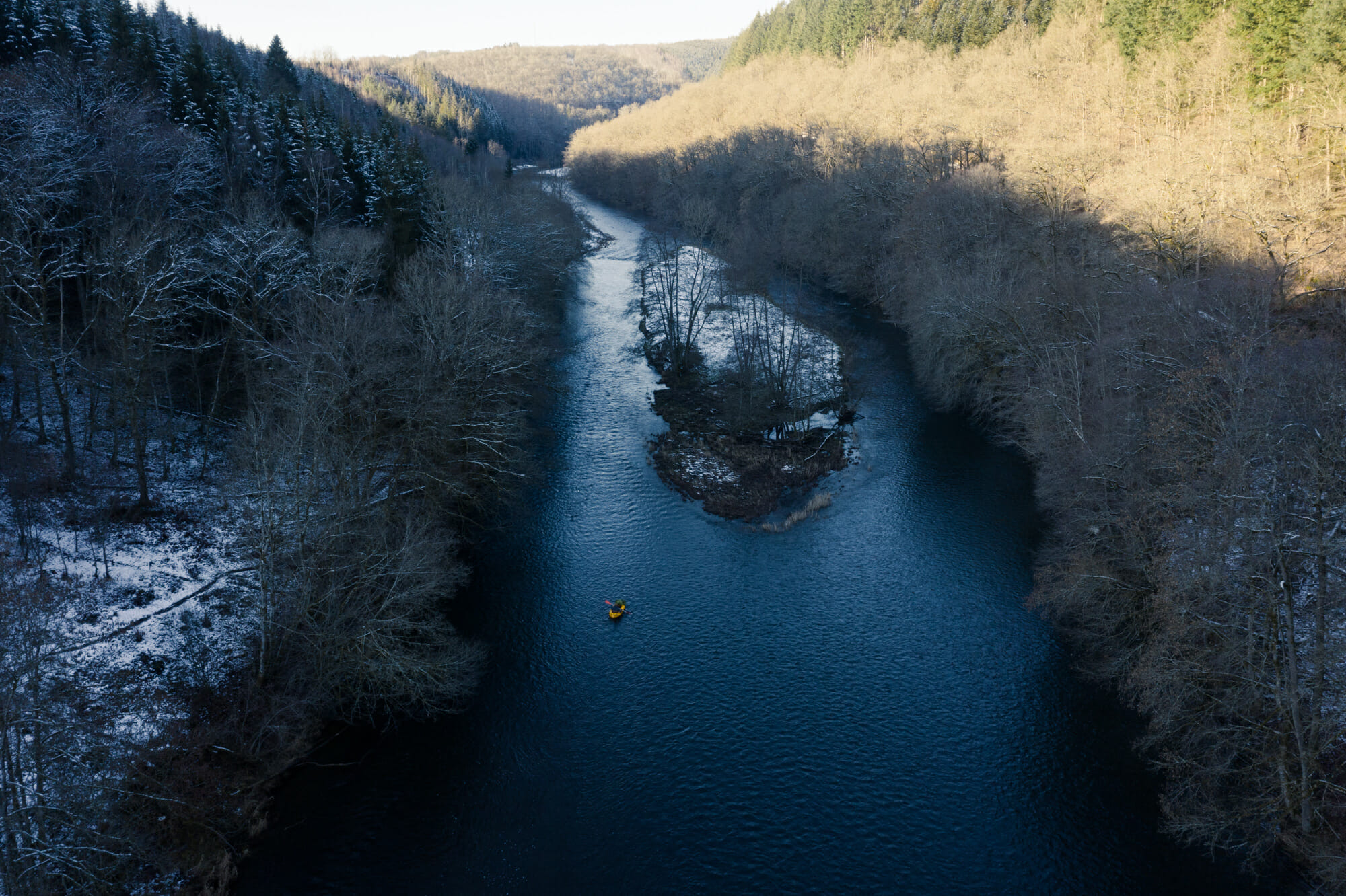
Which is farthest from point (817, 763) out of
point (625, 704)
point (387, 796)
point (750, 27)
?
point (750, 27)

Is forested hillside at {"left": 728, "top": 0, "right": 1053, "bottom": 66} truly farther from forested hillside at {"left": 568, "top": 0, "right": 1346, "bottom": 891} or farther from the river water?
the river water

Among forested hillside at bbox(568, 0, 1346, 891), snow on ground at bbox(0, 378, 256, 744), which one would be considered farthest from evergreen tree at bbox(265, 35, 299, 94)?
snow on ground at bbox(0, 378, 256, 744)

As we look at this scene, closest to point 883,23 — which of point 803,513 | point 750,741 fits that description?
point 803,513

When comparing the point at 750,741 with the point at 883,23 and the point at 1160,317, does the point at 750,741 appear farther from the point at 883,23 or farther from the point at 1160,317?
the point at 883,23

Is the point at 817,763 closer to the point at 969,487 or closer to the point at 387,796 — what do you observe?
the point at 387,796

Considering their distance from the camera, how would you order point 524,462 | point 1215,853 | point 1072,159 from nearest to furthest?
1. point 1215,853
2. point 524,462
3. point 1072,159
